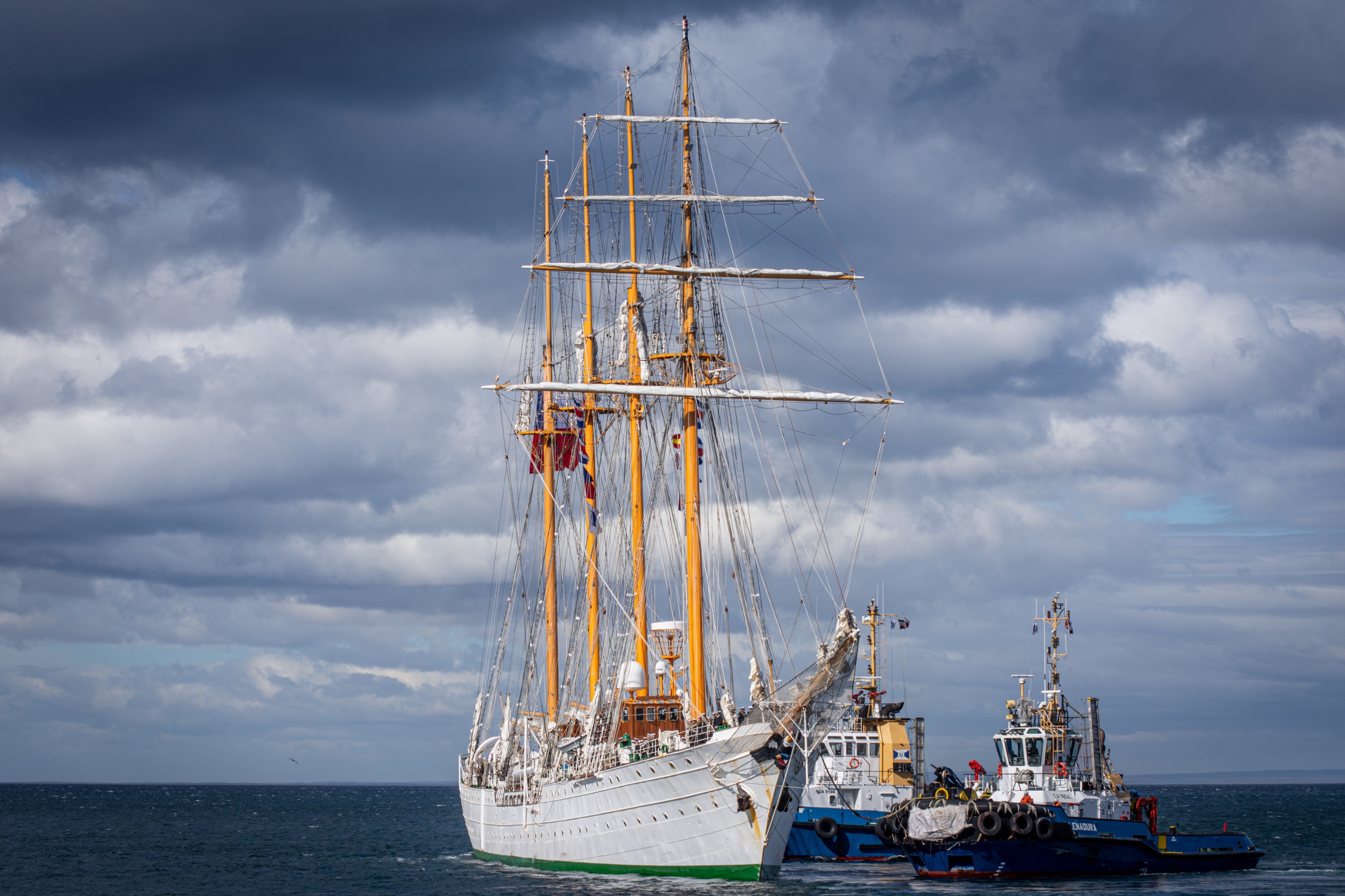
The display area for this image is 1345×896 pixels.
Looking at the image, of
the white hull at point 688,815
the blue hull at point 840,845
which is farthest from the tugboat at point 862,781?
the white hull at point 688,815

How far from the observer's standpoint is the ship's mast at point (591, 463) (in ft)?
221

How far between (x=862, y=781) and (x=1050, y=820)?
1424 cm

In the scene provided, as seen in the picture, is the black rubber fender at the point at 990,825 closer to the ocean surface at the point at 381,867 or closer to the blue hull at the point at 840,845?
the ocean surface at the point at 381,867

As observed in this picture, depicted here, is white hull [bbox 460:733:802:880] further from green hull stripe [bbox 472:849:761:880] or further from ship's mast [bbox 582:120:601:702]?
ship's mast [bbox 582:120:601:702]

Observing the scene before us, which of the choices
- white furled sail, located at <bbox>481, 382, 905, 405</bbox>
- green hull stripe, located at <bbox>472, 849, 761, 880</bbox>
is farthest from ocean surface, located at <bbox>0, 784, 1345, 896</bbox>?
white furled sail, located at <bbox>481, 382, 905, 405</bbox>

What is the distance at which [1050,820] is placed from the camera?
51375mm

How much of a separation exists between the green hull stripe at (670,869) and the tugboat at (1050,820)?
11.2 meters

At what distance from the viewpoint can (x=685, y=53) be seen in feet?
183

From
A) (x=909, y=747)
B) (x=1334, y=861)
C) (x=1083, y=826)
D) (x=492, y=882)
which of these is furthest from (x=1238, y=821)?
(x=492, y=882)

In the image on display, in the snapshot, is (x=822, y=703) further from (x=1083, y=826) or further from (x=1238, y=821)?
(x=1238, y=821)

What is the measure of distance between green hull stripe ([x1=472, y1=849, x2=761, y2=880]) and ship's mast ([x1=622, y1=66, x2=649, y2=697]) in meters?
8.90

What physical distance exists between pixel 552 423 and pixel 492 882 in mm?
25982

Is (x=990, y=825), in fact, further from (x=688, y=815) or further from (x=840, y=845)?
(x=688, y=815)

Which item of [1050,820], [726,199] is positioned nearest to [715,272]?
[726,199]
